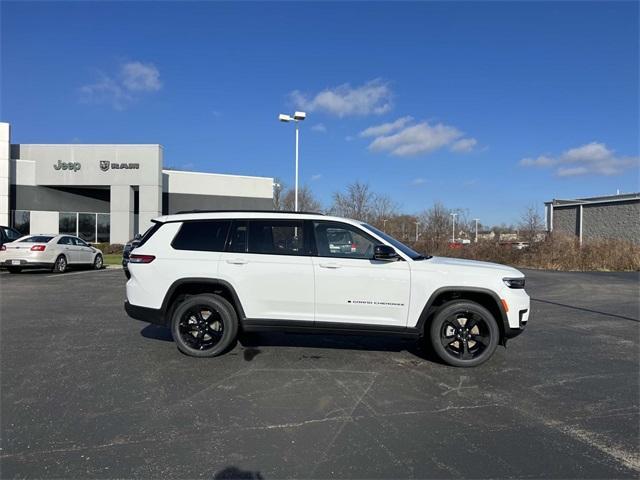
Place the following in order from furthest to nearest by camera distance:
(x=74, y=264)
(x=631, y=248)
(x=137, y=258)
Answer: (x=631, y=248) → (x=74, y=264) → (x=137, y=258)

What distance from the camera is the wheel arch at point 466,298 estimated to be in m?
5.56

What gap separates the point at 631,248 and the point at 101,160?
106 feet

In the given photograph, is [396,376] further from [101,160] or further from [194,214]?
[101,160]

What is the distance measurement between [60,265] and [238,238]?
1435cm

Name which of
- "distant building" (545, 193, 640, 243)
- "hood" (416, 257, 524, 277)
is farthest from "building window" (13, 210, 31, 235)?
"distant building" (545, 193, 640, 243)

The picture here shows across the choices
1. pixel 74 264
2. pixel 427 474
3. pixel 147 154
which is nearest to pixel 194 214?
pixel 427 474

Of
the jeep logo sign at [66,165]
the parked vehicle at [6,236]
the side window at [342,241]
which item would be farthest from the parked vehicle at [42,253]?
the jeep logo sign at [66,165]

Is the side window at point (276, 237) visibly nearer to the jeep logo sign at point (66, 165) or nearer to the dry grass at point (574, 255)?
the dry grass at point (574, 255)

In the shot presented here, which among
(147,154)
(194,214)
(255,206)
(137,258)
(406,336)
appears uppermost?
(147,154)

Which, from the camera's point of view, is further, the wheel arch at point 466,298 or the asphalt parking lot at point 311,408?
the wheel arch at point 466,298

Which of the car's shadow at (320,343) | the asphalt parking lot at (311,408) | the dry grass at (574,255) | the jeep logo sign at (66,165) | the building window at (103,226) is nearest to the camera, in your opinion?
the asphalt parking lot at (311,408)

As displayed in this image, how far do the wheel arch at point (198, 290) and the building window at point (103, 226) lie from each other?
102ft

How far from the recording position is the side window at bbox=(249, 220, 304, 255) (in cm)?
585

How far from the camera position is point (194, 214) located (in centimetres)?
614
